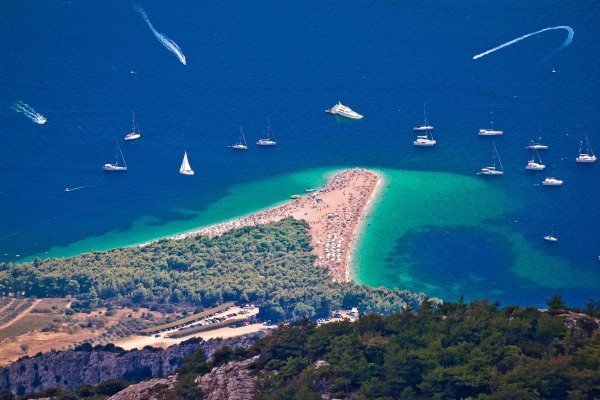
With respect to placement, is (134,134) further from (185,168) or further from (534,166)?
(534,166)

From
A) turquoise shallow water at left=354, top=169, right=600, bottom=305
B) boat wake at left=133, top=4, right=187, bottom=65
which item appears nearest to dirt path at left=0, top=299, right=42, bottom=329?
turquoise shallow water at left=354, top=169, right=600, bottom=305

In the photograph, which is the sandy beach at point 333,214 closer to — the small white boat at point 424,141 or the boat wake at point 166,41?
Result: the small white boat at point 424,141

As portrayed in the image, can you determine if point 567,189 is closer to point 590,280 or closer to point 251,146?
point 590,280

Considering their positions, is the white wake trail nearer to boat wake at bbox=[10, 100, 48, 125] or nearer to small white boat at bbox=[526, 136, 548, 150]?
small white boat at bbox=[526, 136, 548, 150]

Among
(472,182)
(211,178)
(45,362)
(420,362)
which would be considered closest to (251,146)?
(211,178)

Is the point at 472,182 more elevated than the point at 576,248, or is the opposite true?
the point at 472,182

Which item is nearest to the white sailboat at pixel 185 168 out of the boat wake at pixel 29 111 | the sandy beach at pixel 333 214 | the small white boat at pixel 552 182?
the sandy beach at pixel 333 214
